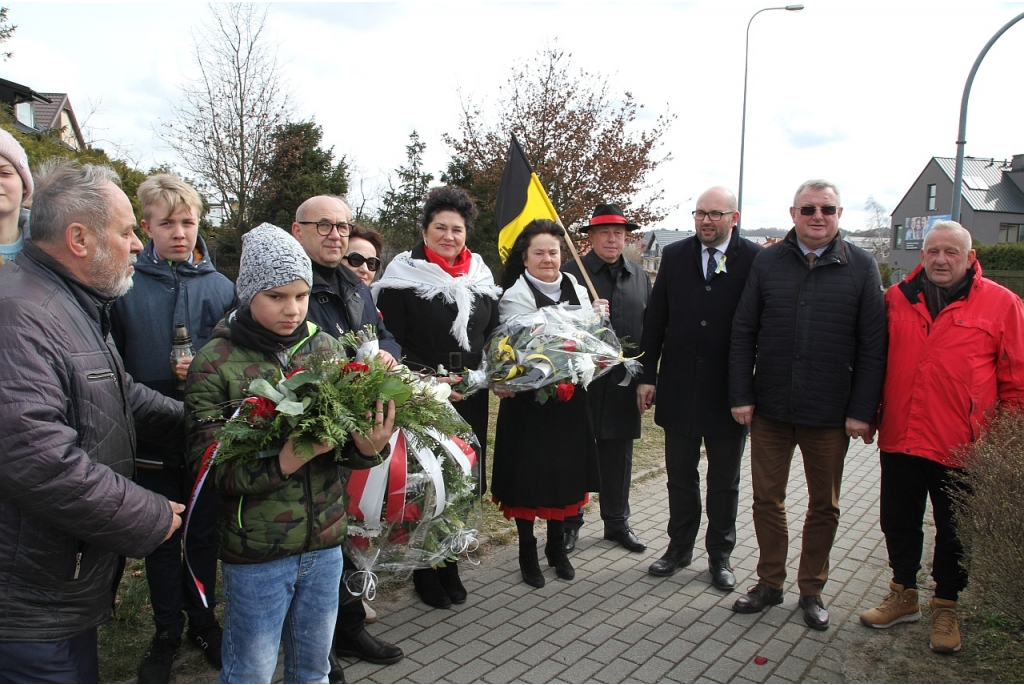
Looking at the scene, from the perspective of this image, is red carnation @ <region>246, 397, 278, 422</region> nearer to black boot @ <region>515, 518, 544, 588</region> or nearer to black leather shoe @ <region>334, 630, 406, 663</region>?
black leather shoe @ <region>334, 630, 406, 663</region>

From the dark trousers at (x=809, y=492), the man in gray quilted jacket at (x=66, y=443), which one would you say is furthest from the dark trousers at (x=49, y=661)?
the dark trousers at (x=809, y=492)

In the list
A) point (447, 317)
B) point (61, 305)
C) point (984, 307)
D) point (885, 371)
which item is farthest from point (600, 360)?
point (61, 305)

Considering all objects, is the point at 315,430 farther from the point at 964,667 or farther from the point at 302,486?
the point at 964,667

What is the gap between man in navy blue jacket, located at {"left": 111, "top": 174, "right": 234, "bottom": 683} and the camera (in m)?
3.34

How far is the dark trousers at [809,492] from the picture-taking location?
162 inches

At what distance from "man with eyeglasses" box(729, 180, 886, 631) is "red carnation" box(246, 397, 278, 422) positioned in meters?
2.96

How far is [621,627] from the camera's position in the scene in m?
3.99

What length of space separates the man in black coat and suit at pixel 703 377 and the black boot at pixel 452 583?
135 centimetres

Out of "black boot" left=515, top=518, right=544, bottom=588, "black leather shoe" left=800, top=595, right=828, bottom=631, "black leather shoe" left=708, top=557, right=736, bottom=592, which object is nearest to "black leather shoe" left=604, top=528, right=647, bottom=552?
"black leather shoe" left=708, top=557, right=736, bottom=592

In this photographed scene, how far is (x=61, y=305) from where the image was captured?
84.4 inches

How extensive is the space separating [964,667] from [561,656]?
213cm

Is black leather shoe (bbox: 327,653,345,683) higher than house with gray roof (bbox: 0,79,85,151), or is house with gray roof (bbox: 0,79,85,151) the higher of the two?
house with gray roof (bbox: 0,79,85,151)

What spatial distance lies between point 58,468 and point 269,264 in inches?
36.5

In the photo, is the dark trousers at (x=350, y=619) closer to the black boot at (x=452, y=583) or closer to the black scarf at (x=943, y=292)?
the black boot at (x=452, y=583)
